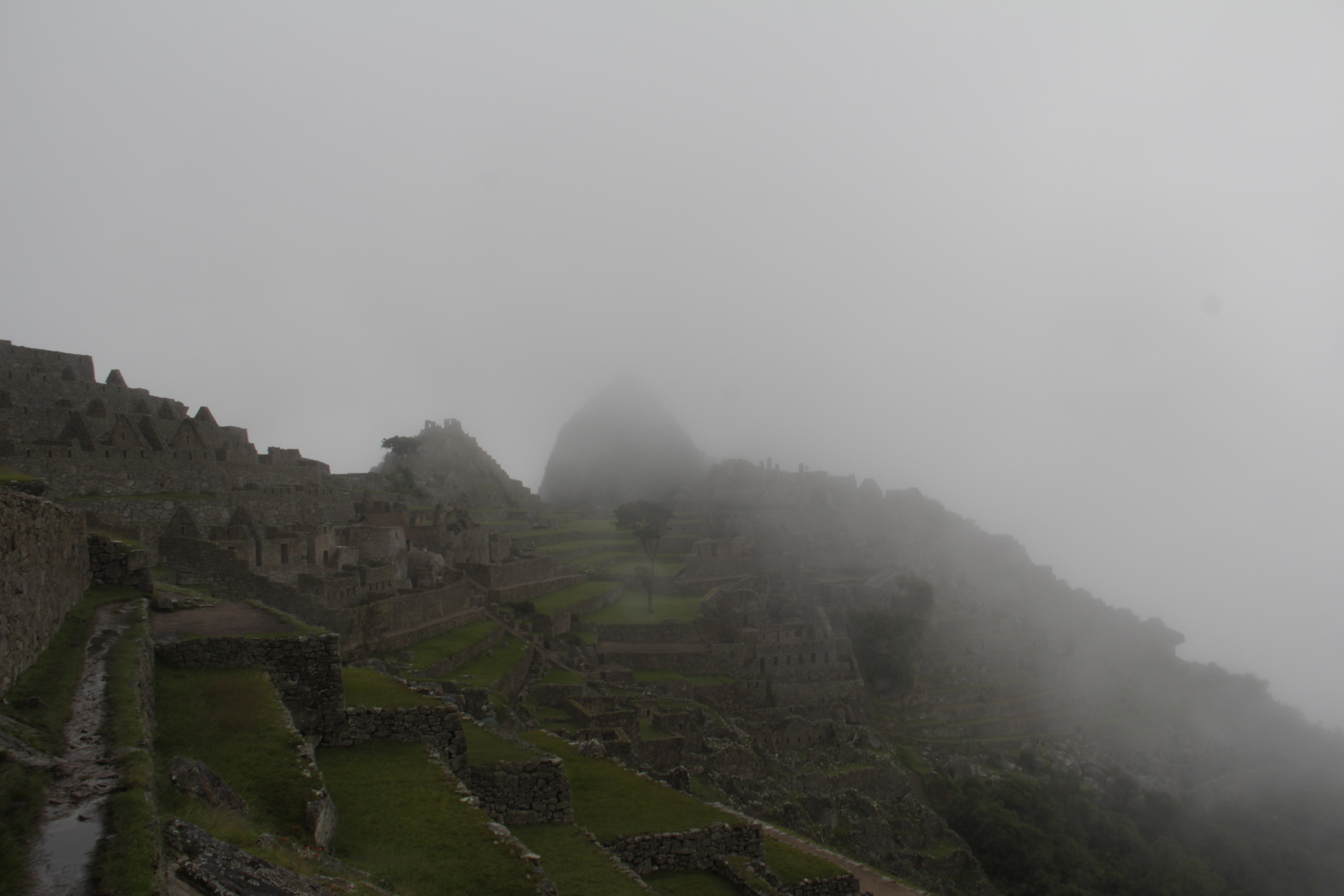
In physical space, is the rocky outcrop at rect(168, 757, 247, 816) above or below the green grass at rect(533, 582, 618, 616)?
above

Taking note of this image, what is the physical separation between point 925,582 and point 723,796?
95.5 ft

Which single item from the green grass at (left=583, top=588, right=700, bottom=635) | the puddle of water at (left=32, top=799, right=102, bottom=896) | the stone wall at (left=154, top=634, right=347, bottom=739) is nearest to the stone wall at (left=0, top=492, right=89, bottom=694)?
the stone wall at (left=154, top=634, right=347, bottom=739)

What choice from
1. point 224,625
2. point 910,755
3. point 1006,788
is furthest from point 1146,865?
point 224,625

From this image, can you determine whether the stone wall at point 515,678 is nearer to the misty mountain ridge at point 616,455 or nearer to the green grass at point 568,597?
the green grass at point 568,597

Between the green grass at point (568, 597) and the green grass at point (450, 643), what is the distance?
5.64m

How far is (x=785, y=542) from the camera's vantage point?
56625mm

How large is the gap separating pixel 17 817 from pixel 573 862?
18.2ft

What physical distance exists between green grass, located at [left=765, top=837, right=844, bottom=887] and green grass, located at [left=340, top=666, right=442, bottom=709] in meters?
5.81

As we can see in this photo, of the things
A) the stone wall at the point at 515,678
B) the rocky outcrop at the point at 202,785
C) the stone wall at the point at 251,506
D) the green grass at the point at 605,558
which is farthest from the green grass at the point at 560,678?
the green grass at the point at 605,558

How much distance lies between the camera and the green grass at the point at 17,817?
3.19 metres

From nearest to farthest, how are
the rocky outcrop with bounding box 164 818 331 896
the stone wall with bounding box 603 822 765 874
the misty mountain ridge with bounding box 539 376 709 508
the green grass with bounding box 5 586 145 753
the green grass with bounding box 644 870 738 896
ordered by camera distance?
the rocky outcrop with bounding box 164 818 331 896 < the green grass with bounding box 5 586 145 753 < the green grass with bounding box 644 870 738 896 < the stone wall with bounding box 603 822 765 874 < the misty mountain ridge with bounding box 539 376 709 508

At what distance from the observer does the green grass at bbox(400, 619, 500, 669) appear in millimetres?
23062

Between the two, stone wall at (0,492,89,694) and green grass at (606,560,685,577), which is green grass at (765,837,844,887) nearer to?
stone wall at (0,492,89,694)

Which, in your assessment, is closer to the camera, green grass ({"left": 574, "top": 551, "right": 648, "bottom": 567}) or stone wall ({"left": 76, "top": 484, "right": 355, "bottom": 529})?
stone wall ({"left": 76, "top": 484, "right": 355, "bottom": 529})
